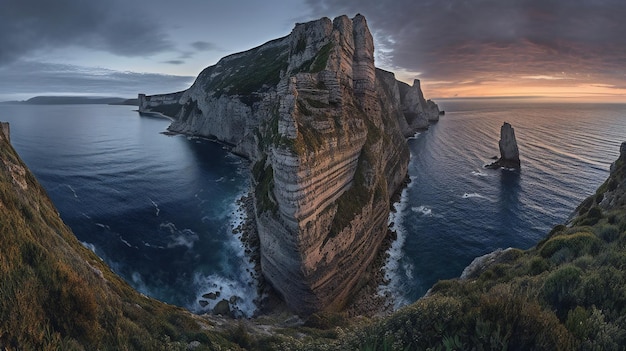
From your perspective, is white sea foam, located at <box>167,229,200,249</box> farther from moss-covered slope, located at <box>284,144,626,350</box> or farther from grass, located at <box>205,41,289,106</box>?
grass, located at <box>205,41,289,106</box>

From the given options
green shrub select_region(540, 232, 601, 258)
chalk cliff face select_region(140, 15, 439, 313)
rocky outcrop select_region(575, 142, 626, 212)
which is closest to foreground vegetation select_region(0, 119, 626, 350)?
green shrub select_region(540, 232, 601, 258)

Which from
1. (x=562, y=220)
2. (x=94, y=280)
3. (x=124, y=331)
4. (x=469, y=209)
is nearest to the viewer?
(x=124, y=331)

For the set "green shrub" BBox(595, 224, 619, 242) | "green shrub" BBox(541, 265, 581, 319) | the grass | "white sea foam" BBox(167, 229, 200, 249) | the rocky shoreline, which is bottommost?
the rocky shoreline

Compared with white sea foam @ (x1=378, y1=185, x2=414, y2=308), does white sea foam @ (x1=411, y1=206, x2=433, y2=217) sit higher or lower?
higher

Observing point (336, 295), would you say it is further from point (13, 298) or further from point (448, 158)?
point (448, 158)

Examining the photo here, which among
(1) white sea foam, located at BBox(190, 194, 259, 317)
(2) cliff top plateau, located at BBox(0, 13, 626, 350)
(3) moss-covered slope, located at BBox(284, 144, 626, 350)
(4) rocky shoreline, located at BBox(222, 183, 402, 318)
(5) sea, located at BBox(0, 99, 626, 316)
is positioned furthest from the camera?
(5) sea, located at BBox(0, 99, 626, 316)

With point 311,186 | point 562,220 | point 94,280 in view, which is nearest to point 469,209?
Result: point 562,220
